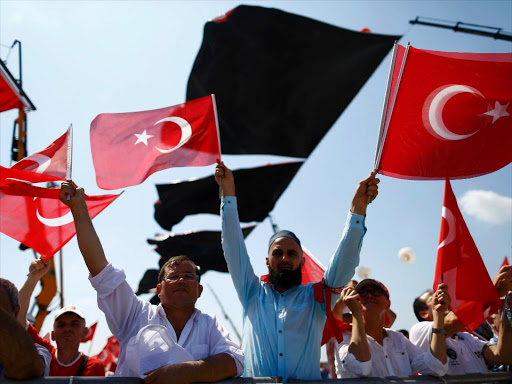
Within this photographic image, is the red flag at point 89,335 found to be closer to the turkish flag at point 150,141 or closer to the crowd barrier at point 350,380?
the turkish flag at point 150,141

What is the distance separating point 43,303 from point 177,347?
427 inches

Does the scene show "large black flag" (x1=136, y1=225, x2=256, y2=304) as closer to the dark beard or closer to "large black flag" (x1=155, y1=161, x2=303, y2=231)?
"large black flag" (x1=155, y1=161, x2=303, y2=231)

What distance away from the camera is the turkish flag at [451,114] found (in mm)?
3992

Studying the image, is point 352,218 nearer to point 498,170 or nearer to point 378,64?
point 498,170

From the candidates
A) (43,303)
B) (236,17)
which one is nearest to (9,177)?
(236,17)

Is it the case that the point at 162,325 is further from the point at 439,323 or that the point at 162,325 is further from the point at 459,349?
the point at 459,349

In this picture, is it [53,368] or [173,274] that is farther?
[53,368]

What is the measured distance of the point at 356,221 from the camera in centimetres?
324

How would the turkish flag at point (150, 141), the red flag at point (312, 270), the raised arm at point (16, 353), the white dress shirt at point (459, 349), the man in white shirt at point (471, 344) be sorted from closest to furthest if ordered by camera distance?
the raised arm at point (16, 353)
the man in white shirt at point (471, 344)
the white dress shirt at point (459, 349)
the turkish flag at point (150, 141)
the red flag at point (312, 270)

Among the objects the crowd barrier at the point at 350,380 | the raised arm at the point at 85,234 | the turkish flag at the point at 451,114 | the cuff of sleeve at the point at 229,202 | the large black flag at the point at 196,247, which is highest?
the large black flag at the point at 196,247

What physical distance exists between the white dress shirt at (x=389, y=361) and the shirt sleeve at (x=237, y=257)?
0.75 m

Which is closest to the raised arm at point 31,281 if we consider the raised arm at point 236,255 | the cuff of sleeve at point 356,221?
the raised arm at point 236,255

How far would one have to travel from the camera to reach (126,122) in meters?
4.59

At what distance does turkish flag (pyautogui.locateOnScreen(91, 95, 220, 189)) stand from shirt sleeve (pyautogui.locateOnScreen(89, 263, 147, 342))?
1670 millimetres
